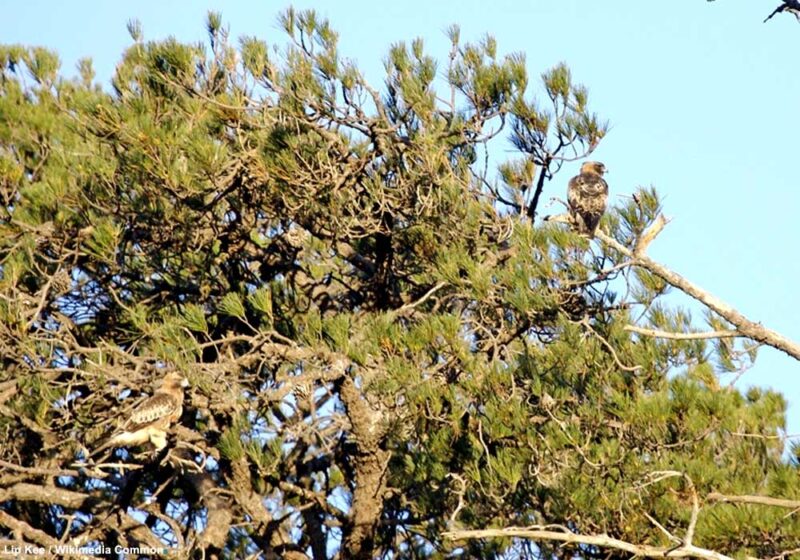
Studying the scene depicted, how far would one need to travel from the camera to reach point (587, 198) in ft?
23.1

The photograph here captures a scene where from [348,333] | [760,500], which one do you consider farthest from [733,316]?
[348,333]

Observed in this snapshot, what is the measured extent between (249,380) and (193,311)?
0.45 m

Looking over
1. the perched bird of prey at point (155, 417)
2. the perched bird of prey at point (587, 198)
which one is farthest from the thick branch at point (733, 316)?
the perched bird of prey at point (155, 417)

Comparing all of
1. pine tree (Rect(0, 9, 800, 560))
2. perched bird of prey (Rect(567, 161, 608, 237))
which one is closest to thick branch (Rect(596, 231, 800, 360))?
pine tree (Rect(0, 9, 800, 560))

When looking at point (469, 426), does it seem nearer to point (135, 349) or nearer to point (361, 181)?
point (361, 181)

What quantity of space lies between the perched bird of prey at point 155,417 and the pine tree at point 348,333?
0.28 ft

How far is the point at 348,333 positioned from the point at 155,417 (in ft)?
3.47

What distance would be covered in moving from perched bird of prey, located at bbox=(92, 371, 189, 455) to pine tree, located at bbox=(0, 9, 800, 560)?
86 mm

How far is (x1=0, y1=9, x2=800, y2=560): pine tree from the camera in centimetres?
594

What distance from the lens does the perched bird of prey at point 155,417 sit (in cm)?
632

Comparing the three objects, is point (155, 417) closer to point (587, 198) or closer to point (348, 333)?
point (348, 333)

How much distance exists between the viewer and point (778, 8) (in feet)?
16.2

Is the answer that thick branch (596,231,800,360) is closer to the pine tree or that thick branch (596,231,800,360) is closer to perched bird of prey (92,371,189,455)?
the pine tree

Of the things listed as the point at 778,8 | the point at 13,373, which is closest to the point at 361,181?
the point at 13,373
